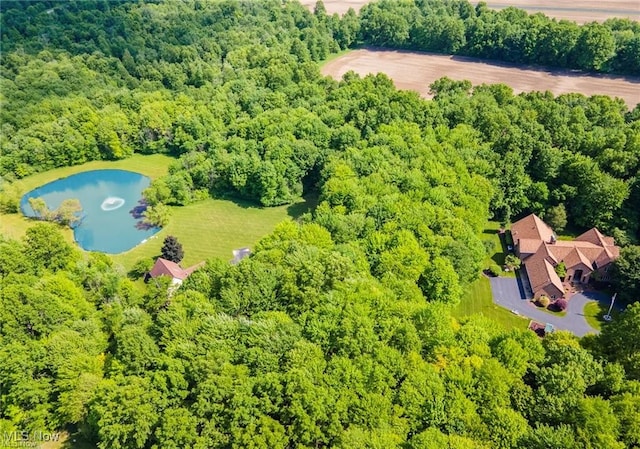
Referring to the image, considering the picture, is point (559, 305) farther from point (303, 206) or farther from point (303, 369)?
point (303, 206)

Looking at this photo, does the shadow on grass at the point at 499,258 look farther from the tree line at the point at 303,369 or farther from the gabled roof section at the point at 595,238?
the tree line at the point at 303,369

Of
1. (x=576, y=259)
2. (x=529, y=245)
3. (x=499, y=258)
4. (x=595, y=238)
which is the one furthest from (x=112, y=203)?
(x=595, y=238)

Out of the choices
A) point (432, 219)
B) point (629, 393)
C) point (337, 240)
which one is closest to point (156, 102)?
point (337, 240)

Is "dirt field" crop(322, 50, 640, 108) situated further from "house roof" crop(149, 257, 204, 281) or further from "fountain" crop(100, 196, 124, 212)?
"house roof" crop(149, 257, 204, 281)

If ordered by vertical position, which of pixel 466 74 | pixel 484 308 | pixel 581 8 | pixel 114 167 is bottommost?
pixel 114 167

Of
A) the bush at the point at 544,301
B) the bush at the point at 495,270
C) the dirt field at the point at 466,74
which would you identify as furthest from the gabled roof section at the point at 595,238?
the dirt field at the point at 466,74

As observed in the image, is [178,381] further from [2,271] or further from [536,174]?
[536,174]

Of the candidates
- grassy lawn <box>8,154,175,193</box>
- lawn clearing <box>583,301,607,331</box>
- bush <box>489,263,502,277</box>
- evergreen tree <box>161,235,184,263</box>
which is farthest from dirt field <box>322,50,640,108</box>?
evergreen tree <box>161,235,184,263</box>
